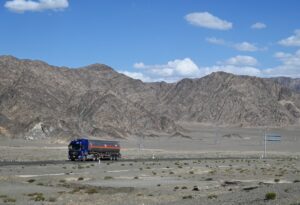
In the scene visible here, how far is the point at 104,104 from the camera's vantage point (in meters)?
138

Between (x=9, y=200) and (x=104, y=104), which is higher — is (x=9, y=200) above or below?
below

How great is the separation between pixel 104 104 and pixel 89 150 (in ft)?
238

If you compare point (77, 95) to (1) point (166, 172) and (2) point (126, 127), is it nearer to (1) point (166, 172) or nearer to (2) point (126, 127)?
(2) point (126, 127)

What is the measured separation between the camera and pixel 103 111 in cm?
13575

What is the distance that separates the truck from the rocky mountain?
166ft

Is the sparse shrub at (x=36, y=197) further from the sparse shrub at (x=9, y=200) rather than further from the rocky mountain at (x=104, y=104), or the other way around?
the rocky mountain at (x=104, y=104)

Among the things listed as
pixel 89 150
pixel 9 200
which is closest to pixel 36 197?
pixel 9 200

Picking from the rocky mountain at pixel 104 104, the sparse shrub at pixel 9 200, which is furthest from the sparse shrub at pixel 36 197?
the rocky mountain at pixel 104 104

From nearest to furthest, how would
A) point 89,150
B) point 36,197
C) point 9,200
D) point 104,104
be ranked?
point 9,200
point 36,197
point 89,150
point 104,104

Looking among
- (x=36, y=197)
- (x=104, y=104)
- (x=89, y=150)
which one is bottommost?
(x=36, y=197)

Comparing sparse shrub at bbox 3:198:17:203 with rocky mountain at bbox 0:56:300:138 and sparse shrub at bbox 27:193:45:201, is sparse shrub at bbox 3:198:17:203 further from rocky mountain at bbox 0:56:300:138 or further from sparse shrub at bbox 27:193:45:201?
rocky mountain at bbox 0:56:300:138

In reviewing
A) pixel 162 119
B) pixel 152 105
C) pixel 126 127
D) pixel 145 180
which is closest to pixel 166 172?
pixel 145 180

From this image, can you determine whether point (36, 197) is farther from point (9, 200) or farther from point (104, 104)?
point (104, 104)

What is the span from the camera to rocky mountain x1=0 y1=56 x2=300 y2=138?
123 m
